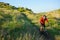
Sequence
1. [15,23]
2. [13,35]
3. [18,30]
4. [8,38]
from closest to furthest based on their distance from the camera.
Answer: [8,38] → [13,35] → [18,30] → [15,23]

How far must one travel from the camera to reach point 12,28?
21.6 m

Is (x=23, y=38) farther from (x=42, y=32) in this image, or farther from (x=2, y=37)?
(x=42, y=32)

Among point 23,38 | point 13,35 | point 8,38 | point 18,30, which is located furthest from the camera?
point 18,30

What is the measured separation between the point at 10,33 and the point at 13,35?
1.66 ft

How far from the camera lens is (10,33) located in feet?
64.8

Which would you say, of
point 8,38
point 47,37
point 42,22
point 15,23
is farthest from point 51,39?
point 8,38

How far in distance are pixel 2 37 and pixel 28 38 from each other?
2.01 m

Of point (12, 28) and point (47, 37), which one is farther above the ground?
point (12, 28)

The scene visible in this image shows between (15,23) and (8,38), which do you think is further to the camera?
(15,23)

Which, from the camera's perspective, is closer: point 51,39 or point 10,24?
point 10,24

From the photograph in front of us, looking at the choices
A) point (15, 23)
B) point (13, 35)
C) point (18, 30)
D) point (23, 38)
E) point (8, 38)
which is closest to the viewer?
point (23, 38)

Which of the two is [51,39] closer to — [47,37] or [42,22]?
[47,37]

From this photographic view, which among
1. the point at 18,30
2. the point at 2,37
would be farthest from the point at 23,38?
the point at 18,30

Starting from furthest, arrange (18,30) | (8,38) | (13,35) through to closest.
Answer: (18,30) < (13,35) < (8,38)
